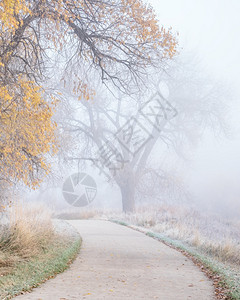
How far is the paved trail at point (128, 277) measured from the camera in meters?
5.73

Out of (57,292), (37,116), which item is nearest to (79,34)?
(37,116)

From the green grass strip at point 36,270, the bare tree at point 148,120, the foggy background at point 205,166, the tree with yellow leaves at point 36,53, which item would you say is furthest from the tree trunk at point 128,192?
the green grass strip at point 36,270

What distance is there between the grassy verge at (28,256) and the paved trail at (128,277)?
0.68 ft

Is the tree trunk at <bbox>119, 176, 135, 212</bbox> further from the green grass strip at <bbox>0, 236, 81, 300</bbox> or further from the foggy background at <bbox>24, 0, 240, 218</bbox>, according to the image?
the green grass strip at <bbox>0, 236, 81, 300</bbox>

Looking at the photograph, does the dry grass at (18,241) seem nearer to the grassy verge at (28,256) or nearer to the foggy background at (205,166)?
the grassy verge at (28,256)

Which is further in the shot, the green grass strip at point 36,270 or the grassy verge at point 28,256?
the grassy verge at point 28,256

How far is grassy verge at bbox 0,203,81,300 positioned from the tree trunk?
44.6 feet

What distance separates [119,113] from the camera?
25.0m

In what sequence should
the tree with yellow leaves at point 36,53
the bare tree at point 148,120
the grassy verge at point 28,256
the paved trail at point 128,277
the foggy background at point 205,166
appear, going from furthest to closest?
the foggy background at point 205,166, the bare tree at point 148,120, the tree with yellow leaves at point 36,53, the grassy verge at point 28,256, the paved trail at point 128,277

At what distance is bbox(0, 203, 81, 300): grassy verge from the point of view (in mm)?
5914

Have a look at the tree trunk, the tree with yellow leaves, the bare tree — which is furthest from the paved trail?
the tree trunk

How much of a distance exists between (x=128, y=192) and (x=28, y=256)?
1652 cm

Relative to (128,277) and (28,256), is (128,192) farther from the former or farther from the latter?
(128,277)

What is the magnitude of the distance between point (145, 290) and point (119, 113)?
19.5 metres
